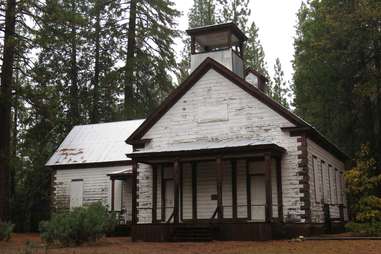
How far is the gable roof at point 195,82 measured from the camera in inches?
899

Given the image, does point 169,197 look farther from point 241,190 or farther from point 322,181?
point 322,181

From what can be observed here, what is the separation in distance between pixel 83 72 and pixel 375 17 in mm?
24568

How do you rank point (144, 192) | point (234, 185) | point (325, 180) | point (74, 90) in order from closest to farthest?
point (234, 185) → point (144, 192) → point (325, 180) → point (74, 90)

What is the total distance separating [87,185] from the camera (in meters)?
31.2

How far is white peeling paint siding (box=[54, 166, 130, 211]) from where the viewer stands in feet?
101

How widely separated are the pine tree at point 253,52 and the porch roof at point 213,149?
24.0 m

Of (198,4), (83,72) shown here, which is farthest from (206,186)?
(198,4)

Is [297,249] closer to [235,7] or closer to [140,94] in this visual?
[140,94]

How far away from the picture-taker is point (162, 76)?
42.5 meters

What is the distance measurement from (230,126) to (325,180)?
6.02 meters

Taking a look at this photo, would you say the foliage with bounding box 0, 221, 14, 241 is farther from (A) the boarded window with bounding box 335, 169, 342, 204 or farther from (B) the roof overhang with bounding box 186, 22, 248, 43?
(A) the boarded window with bounding box 335, 169, 342, 204

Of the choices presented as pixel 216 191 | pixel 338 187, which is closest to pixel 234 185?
pixel 216 191

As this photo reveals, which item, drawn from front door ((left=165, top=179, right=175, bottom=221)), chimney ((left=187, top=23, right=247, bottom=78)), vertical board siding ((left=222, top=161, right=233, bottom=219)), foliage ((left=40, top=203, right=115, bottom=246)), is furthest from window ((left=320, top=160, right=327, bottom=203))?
foliage ((left=40, top=203, right=115, bottom=246))

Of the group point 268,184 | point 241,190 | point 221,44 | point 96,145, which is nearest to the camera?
point 268,184
